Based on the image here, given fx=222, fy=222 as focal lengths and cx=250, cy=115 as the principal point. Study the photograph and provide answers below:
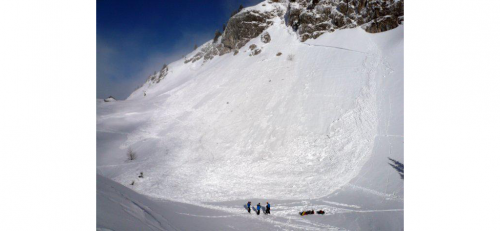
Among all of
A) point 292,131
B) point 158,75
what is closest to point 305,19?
point 292,131

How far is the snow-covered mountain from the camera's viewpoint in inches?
345

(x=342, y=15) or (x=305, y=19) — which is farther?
(x=305, y=19)

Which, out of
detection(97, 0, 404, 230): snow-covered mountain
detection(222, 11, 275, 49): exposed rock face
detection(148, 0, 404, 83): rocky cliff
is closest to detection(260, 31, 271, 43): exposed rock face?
detection(148, 0, 404, 83): rocky cliff

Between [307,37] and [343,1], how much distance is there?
5.95 metres

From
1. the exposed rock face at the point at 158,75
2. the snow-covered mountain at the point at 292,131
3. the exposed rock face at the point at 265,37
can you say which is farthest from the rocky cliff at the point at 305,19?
the exposed rock face at the point at 158,75

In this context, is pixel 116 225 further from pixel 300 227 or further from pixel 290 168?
pixel 290 168

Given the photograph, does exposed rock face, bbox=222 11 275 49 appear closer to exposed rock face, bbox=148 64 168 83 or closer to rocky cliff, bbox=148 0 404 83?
rocky cliff, bbox=148 0 404 83

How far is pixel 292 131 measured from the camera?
45.6 feet

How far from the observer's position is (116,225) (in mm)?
3350

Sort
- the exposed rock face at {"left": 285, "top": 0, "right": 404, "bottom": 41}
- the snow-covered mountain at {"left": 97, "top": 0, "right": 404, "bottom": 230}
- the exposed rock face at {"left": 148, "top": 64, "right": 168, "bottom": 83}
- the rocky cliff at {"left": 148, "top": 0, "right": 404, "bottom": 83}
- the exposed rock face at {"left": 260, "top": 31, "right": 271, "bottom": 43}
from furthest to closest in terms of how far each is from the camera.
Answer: the exposed rock face at {"left": 148, "top": 64, "right": 168, "bottom": 83}
the exposed rock face at {"left": 260, "top": 31, "right": 271, "bottom": 43}
the rocky cliff at {"left": 148, "top": 0, "right": 404, "bottom": 83}
the exposed rock face at {"left": 285, "top": 0, "right": 404, "bottom": 41}
the snow-covered mountain at {"left": 97, "top": 0, "right": 404, "bottom": 230}

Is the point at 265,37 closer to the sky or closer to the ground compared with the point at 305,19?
closer to the ground

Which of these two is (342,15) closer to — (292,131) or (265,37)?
(265,37)

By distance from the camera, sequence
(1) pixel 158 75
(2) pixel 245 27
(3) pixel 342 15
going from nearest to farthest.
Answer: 1. (3) pixel 342 15
2. (2) pixel 245 27
3. (1) pixel 158 75
